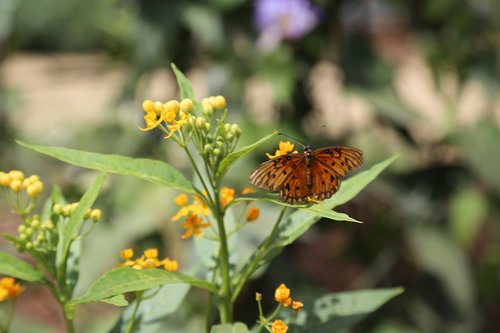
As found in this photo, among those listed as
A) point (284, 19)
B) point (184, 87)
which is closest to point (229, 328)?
point (184, 87)

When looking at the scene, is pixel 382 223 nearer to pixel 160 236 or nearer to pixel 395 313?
pixel 395 313

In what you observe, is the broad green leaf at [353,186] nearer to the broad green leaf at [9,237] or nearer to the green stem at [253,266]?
the green stem at [253,266]

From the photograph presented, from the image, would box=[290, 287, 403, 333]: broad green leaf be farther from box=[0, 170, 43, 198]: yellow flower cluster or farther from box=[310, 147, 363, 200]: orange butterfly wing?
box=[0, 170, 43, 198]: yellow flower cluster

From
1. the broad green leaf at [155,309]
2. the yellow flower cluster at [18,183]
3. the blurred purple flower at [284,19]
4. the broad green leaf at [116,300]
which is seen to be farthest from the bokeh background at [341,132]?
the broad green leaf at [116,300]

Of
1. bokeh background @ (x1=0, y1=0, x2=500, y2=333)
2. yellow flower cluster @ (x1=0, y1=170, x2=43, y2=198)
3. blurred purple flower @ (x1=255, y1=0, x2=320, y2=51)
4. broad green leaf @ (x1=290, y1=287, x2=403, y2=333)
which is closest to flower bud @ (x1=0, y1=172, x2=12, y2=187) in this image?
yellow flower cluster @ (x1=0, y1=170, x2=43, y2=198)

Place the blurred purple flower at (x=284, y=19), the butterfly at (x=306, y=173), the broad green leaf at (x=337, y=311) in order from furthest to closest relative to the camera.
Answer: the blurred purple flower at (x=284, y=19)
the broad green leaf at (x=337, y=311)
the butterfly at (x=306, y=173)

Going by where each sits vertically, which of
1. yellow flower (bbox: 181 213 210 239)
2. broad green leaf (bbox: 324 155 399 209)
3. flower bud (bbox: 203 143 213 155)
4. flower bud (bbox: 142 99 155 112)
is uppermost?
flower bud (bbox: 142 99 155 112)
